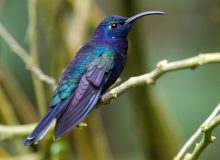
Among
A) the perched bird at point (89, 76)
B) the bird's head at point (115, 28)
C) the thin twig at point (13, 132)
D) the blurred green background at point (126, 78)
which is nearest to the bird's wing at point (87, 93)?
the perched bird at point (89, 76)

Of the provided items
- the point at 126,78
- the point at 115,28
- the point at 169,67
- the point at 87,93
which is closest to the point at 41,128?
the point at 87,93

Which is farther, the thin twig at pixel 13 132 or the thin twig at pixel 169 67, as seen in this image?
the thin twig at pixel 13 132

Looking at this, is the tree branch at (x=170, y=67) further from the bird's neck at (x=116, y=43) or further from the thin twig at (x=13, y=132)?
the thin twig at (x=13, y=132)

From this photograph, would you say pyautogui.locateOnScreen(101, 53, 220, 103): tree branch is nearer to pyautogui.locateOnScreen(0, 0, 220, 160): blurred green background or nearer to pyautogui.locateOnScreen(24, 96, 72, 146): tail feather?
pyautogui.locateOnScreen(24, 96, 72, 146): tail feather

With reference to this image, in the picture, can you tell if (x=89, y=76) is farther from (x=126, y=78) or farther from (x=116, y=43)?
(x=126, y=78)

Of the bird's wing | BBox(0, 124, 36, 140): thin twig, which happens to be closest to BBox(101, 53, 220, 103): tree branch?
the bird's wing

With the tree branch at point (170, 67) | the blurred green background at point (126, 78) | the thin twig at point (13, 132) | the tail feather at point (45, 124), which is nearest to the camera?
the tree branch at point (170, 67)
